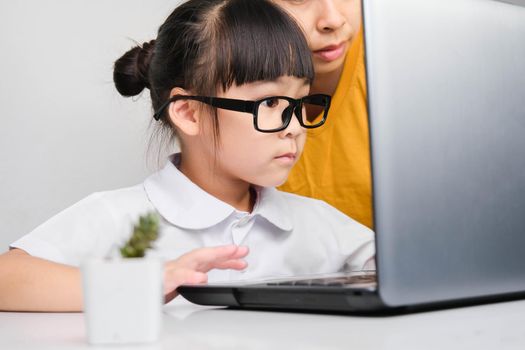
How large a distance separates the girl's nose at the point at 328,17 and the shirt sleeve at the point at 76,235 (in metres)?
0.55

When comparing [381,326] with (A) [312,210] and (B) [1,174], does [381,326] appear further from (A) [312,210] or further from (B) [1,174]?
(B) [1,174]

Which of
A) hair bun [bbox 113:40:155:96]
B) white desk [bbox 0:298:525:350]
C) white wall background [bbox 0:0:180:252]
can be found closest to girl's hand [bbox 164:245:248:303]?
white desk [bbox 0:298:525:350]

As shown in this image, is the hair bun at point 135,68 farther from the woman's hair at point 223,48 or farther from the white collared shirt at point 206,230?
the white collared shirt at point 206,230

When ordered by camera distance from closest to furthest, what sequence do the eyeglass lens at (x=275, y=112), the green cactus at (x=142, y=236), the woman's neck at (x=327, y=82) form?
the green cactus at (x=142, y=236) → the eyeglass lens at (x=275, y=112) → the woman's neck at (x=327, y=82)

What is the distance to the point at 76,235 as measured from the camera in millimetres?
1128

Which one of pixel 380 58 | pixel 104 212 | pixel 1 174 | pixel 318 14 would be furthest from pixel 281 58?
pixel 1 174

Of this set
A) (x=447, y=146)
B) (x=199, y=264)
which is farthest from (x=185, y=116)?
(x=447, y=146)

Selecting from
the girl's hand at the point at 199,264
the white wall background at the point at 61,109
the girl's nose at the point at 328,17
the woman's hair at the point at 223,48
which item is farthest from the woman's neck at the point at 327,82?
the girl's hand at the point at 199,264

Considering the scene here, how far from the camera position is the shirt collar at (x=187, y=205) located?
1213mm

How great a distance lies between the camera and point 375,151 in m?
0.55

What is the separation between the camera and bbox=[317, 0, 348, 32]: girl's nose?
1.41 meters

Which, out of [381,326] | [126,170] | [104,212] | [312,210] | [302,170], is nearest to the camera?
[381,326]

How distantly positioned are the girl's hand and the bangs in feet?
1.48

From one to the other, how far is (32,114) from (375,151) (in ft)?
4.20
